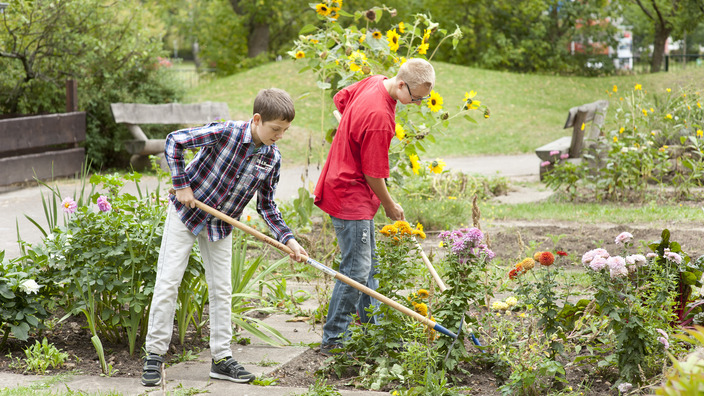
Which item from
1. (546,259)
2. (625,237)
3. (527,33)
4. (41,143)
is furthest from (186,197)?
(527,33)

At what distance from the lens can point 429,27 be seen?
5.65m

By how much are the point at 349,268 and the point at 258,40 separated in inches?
1095

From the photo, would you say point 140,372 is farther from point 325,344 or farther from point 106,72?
point 106,72

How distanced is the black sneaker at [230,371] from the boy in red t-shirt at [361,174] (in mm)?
501

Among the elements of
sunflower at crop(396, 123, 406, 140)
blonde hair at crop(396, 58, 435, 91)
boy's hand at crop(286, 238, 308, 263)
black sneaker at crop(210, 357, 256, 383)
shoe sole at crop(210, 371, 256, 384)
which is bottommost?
shoe sole at crop(210, 371, 256, 384)

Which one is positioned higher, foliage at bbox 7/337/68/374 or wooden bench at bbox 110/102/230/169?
wooden bench at bbox 110/102/230/169

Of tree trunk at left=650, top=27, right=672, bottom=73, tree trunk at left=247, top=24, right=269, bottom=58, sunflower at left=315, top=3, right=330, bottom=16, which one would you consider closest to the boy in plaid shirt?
sunflower at left=315, top=3, right=330, bottom=16

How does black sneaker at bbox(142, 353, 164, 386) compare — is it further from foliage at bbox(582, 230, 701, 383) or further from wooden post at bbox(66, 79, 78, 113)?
wooden post at bbox(66, 79, 78, 113)

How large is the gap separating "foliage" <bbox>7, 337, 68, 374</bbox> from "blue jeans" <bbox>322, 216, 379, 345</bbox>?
1.36 metres

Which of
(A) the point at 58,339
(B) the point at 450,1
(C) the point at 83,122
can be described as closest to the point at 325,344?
(A) the point at 58,339

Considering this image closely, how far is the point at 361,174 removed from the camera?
365 centimetres

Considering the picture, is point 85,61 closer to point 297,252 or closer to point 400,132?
point 400,132

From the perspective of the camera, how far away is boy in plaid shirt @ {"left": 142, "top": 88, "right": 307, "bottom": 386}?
329 cm

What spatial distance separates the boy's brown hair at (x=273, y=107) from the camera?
3230 millimetres
